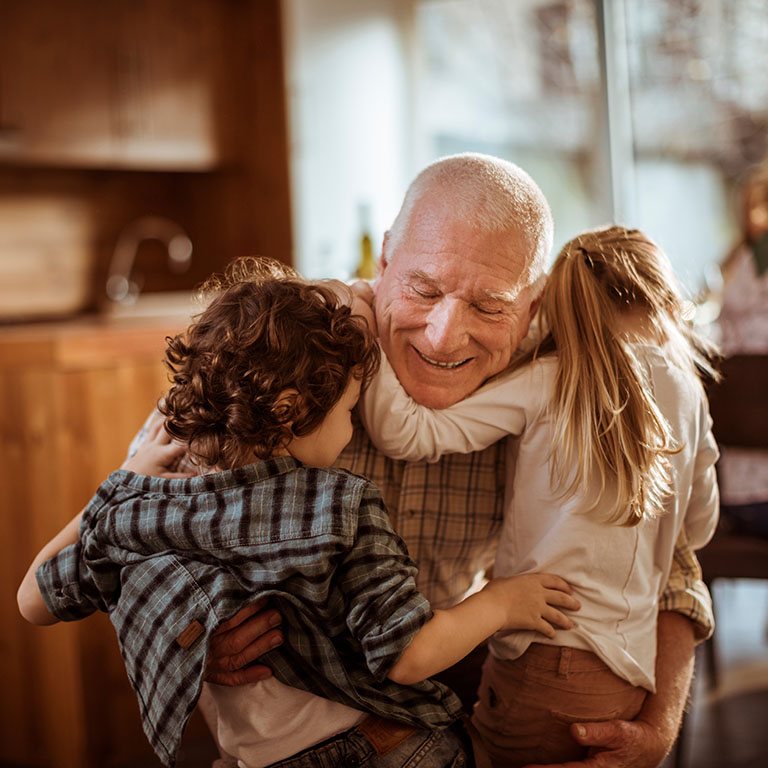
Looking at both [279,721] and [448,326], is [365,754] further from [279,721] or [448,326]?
[448,326]

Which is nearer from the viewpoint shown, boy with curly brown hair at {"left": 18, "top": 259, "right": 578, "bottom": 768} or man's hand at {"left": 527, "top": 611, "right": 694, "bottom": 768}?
boy with curly brown hair at {"left": 18, "top": 259, "right": 578, "bottom": 768}

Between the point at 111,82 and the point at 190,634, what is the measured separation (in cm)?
323

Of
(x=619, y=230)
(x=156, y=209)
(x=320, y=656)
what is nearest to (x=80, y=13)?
(x=156, y=209)

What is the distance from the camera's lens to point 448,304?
1.25 meters

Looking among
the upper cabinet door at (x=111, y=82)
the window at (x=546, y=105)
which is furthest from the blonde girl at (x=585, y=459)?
the window at (x=546, y=105)

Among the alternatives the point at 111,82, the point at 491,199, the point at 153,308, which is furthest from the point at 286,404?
the point at 111,82

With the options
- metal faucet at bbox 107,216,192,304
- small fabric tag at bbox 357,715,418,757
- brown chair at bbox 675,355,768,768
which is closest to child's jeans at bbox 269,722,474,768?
small fabric tag at bbox 357,715,418,757

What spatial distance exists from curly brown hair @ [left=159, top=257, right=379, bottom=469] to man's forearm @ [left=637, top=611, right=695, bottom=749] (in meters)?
0.62

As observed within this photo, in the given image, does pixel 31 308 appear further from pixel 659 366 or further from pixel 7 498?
pixel 659 366

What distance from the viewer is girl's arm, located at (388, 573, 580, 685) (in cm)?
106

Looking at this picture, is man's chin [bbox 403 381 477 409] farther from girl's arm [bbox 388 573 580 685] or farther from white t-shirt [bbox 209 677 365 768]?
white t-shirt [bbox 209 677 365 768]

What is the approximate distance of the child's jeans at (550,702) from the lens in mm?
1259

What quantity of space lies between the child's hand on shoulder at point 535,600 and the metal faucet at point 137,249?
312cm

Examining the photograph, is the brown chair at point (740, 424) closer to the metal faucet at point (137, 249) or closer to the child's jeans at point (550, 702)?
the child's jeans at point (550, 702)
